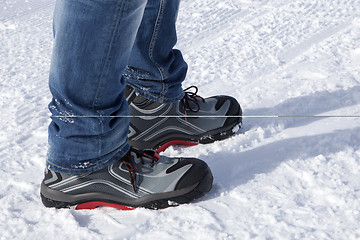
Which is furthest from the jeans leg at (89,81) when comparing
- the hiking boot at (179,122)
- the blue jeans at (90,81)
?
the hiking boot at (179,122)

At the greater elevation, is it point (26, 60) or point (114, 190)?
point (114, 190)

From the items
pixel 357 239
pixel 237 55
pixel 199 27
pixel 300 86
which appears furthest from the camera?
pixel 199 27

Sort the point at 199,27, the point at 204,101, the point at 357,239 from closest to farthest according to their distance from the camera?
the point at 357,239
the point at 204,101
the point at 199,27

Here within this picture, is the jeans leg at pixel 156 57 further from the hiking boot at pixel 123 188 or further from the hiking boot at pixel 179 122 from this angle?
the hiking boot at pixel 123 188

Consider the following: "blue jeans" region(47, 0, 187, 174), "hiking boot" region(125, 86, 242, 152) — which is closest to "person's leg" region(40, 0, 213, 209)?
"blue jeans" region(47, 0, 187, 174)

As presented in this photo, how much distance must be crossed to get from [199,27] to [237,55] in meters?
0.56

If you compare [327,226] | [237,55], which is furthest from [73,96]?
[237,55]

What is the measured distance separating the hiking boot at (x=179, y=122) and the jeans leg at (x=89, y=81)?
0.30 m

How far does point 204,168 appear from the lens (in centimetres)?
133

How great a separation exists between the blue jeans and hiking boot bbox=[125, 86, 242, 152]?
0.91 feet

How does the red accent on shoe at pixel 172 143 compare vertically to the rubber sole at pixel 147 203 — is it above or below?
below

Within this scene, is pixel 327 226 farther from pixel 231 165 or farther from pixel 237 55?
pixel 237 55

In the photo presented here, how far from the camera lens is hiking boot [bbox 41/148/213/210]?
1289 millimetres

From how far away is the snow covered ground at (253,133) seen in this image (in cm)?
120
